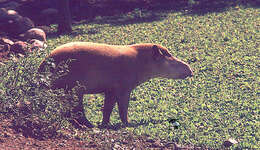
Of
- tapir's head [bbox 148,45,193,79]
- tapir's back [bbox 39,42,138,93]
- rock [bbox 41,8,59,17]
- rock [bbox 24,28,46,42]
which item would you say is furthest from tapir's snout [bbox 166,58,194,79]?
rock [bbox 41,8,59,17]

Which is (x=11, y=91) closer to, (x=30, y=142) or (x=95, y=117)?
(x=30, y=142)

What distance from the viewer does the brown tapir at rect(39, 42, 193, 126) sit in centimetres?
856

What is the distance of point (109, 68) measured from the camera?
28.6 feet

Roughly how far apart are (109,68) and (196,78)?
13.1 feet

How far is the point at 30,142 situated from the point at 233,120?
3.92 meters

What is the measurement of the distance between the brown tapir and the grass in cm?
51

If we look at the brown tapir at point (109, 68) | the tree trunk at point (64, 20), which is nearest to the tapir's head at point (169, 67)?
the brown tapir at point (109, 68)

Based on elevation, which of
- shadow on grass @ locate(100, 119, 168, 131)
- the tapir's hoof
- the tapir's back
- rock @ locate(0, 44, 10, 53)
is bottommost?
shadow on grass @ locate(100, 119, 168, 131)

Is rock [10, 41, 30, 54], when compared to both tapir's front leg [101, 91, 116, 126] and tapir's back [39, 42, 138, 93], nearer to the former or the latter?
tapir's back [39, 42, 138, 93]

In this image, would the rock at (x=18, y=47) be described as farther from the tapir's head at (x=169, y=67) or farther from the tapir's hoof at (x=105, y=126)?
the tapir's hoof at (x=105, y=126)

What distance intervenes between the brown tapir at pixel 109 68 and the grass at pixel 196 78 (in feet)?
1.67

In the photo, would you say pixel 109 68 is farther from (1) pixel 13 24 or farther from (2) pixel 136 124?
(1) pixel 13 24

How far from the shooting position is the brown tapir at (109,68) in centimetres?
856

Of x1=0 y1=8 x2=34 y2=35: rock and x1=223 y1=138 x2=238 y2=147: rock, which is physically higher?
x1=0 y1=8 x2=34 y2=35: rock
